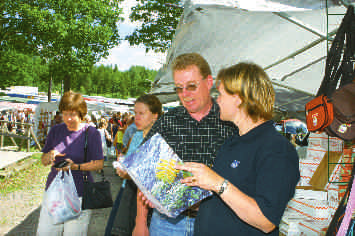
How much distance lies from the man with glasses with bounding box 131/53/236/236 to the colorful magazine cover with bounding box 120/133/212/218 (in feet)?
1.86

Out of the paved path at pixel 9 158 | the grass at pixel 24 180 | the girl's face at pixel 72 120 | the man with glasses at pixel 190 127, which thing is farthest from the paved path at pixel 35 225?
the paved path at pixel 9 158

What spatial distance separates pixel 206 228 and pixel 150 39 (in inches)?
542

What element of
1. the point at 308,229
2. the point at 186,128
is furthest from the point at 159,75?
the point at 308,229

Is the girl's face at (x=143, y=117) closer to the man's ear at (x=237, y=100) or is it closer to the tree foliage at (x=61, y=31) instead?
the man's ear at (x=237, y=100)

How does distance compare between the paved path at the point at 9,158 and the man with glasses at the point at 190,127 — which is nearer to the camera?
the man with glasses at the point at 190,127

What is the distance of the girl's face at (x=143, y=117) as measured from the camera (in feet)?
11.4

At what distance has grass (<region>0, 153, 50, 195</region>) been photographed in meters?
7.57

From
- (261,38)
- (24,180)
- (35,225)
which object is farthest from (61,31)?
(261,38)

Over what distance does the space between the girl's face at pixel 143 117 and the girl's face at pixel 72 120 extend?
0.67 metres

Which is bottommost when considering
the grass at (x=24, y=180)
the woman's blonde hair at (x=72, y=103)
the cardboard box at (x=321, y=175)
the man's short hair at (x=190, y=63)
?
the grass at (x=24, y=180)

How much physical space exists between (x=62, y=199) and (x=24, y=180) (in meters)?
6.57

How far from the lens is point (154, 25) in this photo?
14203mm

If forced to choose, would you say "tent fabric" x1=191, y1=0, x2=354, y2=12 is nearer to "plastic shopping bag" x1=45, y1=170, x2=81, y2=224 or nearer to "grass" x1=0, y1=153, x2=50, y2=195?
"plastic shopping bag" x1=45, y1=170, x2=81, y2=224

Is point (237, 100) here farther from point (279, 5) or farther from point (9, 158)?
point (9, 158)
